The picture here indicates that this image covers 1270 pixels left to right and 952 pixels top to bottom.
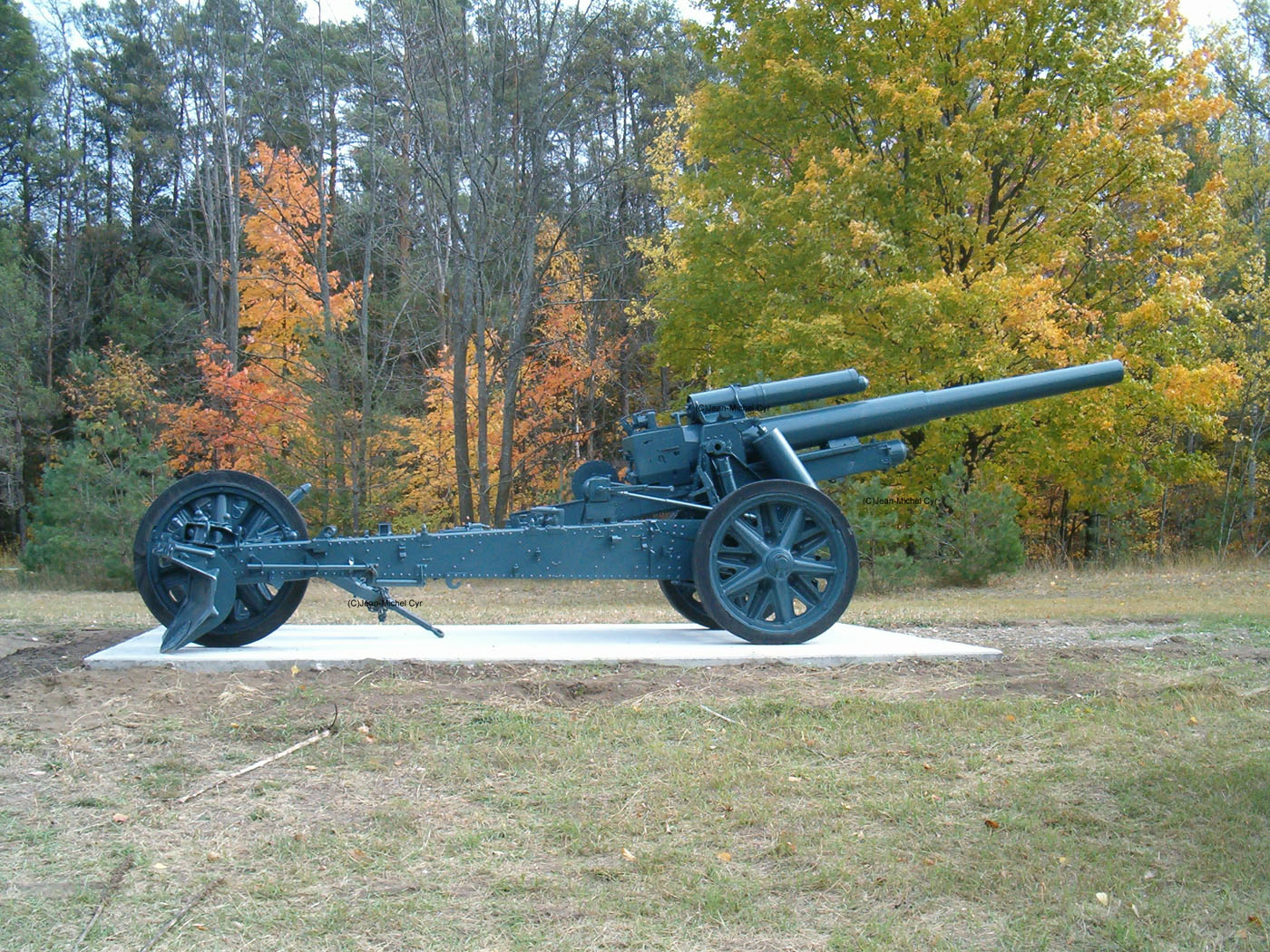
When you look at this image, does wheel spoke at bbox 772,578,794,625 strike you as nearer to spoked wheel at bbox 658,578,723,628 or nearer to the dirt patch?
the dirt patch

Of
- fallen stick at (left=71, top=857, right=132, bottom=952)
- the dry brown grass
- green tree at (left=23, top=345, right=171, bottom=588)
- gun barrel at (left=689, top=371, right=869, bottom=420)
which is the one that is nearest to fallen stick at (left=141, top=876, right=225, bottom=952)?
fallen stick at (left=71, top=857, right=132, bottom=952)

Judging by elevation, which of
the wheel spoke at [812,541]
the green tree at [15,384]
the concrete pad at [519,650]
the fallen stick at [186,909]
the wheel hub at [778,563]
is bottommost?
the fallen stick at [186,909]

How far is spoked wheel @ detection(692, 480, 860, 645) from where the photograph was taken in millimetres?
7398

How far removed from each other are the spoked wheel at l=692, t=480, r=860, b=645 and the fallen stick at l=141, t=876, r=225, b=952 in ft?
13.0

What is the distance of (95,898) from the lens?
3799 mm

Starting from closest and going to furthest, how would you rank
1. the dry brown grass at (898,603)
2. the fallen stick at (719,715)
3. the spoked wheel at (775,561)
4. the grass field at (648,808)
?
the grass field at (648,808)
the fallen stick at (719,715)
the spoked wheel at (775,561)
the dry brown grass at (898,603)

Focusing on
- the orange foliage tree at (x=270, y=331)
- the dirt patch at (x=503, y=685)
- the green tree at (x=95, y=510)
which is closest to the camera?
the dirt patch at (x=503, y=685)

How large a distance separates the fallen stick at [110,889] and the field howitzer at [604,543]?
309 cm

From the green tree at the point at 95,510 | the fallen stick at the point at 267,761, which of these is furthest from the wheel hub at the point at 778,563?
the green tree at the point at 95,510

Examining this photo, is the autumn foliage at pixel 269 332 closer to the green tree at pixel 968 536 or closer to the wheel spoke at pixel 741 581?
the green tree at pixel 968 536

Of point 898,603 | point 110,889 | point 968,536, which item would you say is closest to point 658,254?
point 968,536

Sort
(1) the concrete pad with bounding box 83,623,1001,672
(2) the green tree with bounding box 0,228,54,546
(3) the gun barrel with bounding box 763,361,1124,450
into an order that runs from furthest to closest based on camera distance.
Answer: (2) the green tree with bounding box 0,228,54,546
(3) the gun barrel with bounding box 763,361,1124,450
(1) the concrete pad with bounding box 83,623,1001,672

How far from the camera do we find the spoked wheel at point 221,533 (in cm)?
731

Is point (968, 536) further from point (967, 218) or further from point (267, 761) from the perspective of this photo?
point (267, 761)
